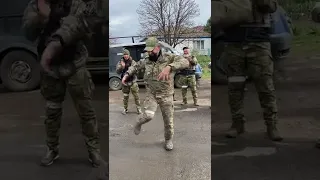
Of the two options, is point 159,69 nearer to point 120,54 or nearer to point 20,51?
point 120,54

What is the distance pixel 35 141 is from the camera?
3207 mm

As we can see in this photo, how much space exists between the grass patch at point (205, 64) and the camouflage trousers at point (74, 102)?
2.87 ft

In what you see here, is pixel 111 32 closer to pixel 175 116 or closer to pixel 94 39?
pixel 94 39

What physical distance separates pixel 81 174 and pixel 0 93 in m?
0.79

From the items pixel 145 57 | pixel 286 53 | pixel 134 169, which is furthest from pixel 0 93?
pixel 286 53

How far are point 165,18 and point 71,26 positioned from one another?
924 millimetres

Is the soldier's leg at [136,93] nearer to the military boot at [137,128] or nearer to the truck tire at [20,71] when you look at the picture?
the military boot at [137,128]

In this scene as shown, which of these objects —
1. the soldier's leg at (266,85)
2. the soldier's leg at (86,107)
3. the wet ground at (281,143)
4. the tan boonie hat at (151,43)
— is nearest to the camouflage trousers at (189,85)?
the tan boonie hat at (151,43)

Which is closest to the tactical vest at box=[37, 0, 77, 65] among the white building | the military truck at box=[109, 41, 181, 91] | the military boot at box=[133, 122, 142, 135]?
the military truck at box=[109, 41, 181, 91]

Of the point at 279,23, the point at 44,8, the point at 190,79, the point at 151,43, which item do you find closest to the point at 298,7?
the point at 279,23

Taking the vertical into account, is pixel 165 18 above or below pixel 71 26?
above

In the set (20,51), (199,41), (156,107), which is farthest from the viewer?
(156,107)

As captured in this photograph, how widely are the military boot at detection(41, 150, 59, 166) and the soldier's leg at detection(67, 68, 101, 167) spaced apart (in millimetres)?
230

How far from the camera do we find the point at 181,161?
4078 mm
